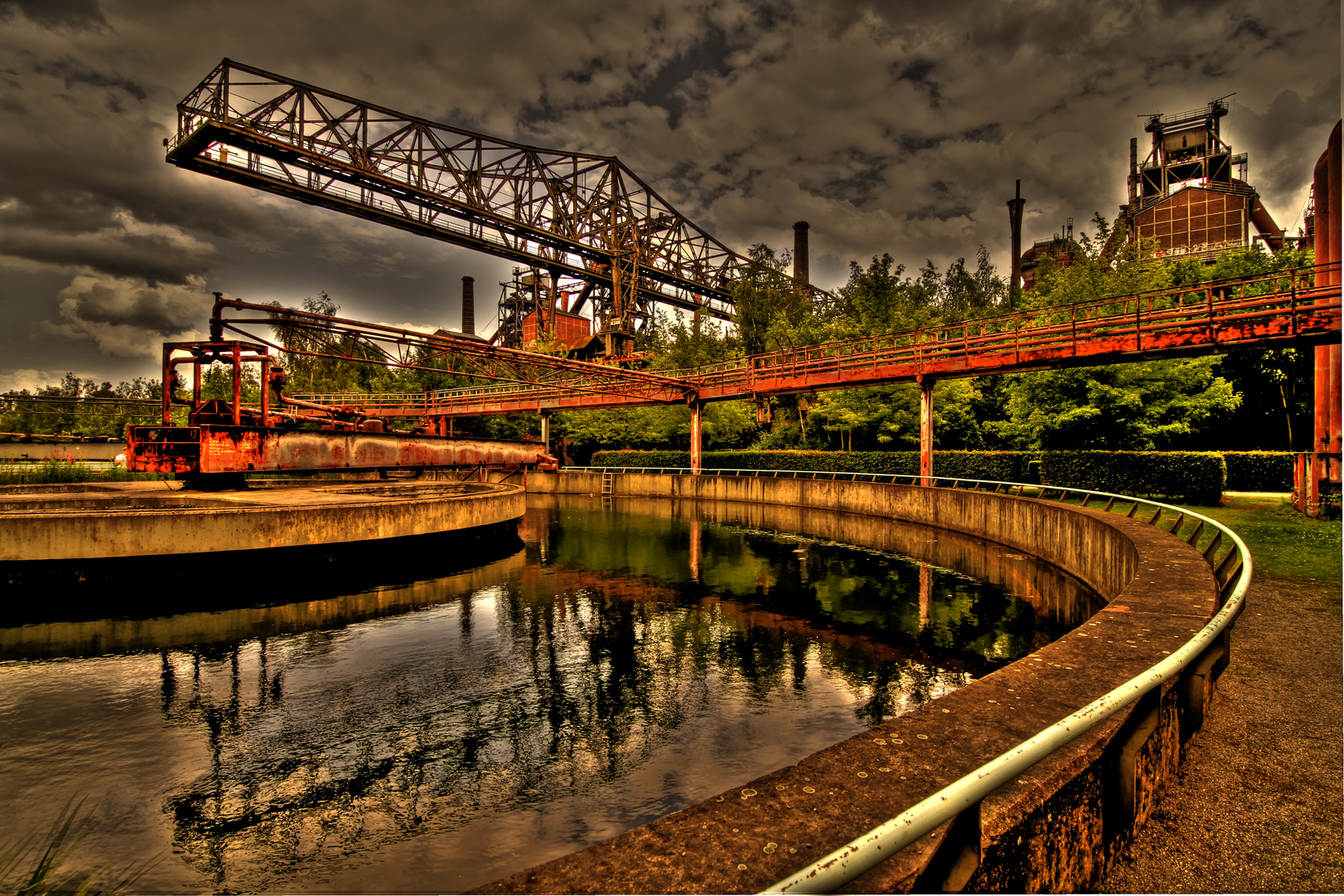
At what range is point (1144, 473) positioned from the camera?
17594 mm

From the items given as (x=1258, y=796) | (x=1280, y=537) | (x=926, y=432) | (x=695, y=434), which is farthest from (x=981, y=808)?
(x=695, y=434)

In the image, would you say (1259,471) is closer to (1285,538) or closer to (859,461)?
(1285,538)

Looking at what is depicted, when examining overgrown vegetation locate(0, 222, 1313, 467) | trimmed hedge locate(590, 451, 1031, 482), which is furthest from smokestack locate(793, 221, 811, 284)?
trimmed hedge locate(590, 451, 1031, 482)

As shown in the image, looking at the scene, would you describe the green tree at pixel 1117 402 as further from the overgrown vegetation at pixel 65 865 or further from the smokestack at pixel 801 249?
the smokestack at pixel 801 249

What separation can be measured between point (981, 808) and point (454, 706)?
A: 5670 millimetres

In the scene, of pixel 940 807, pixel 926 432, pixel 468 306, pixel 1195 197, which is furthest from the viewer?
pixel 468 306

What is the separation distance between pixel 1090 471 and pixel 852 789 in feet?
69.4

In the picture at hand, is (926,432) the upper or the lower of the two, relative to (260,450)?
upper

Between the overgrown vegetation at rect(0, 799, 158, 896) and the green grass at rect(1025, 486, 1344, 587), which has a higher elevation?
the green grass at rect(1025, 486, 1344, 587)

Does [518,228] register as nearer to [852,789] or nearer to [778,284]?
[778,284]

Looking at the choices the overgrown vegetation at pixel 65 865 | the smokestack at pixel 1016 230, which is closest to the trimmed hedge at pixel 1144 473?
the overgrown vegetation at pixel 65 865

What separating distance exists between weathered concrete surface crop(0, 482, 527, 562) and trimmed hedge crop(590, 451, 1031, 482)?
18.1 metres

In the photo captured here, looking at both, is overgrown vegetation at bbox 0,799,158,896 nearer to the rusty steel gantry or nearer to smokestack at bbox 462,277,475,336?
the rusty steel gantry

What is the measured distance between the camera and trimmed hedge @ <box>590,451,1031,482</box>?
74.7 ft
